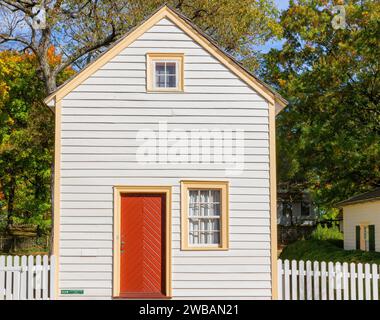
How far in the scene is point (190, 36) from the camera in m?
14.2

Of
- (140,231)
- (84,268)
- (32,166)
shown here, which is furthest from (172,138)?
(32,166)

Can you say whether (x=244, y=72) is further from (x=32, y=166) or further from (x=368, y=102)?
(x=32, y=166)

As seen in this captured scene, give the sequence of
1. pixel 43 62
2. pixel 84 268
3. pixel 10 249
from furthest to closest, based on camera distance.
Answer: pixel 10 249
pixel 43 62
pixel 84 268

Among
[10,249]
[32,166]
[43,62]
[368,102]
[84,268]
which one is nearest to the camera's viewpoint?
[84,268]

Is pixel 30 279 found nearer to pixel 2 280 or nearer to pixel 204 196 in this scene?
pixel 2 280

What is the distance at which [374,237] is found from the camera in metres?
21.6

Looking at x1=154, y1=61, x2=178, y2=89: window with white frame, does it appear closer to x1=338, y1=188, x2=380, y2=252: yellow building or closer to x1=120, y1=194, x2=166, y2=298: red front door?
x1=120, y1=194, x2=166, y2=298: red front door

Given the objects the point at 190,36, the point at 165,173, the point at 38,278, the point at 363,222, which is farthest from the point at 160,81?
the point at 363,222

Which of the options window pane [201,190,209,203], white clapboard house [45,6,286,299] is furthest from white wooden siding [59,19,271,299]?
window pane [201,190,209,203]

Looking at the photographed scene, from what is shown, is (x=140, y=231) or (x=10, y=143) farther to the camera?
(x=10, y=143)

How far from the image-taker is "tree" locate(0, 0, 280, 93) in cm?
2544

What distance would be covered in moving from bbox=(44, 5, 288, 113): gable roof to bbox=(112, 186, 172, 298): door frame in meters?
2.72

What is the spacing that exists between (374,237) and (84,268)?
12.4m

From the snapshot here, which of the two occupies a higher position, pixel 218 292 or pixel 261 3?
pixel 261 3
